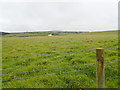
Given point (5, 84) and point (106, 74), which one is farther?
point (106, 74)

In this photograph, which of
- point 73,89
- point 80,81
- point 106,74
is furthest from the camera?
point 106,74

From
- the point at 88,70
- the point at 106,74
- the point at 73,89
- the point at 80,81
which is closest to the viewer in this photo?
the point at 73,89

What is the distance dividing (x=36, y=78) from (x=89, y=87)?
2.58m

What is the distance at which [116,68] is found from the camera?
6.42m

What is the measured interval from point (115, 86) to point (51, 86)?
2.78 metres

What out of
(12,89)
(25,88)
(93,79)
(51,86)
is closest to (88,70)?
(93,79)

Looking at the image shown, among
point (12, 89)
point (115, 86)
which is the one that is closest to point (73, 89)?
point (115, 86)

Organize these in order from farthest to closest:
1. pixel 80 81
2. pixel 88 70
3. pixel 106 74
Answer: pixel 88 70 < pixel 106 74 < pixel 80 81

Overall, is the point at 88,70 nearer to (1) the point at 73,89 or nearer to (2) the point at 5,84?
(1) the point at 73,89

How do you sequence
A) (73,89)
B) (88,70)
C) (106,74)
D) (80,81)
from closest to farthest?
(73,89)
(80,81)
(106,74)
(88,70)

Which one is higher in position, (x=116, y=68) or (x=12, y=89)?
(x=116, y=68)

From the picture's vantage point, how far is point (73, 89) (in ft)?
15.8

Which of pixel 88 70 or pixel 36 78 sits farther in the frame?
pixel 88 70

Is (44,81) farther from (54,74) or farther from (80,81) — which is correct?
(80,81)
